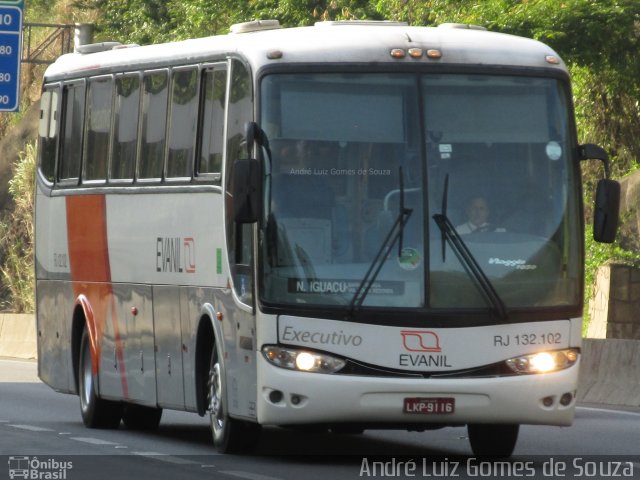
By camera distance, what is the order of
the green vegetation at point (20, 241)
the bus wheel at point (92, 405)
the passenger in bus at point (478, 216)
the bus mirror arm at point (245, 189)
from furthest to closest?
the green vegetation at point (20, 241), the bus wheel at point (92, 405), the passenger in bus at point (478, 216), the bus mirror arm at point (245, 189)

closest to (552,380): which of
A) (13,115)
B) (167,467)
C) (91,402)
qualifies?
(167,467)

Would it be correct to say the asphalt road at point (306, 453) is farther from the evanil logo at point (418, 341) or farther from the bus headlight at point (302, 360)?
the evanil logo at point (418, 341)

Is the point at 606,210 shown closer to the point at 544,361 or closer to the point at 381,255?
the point at 544,361

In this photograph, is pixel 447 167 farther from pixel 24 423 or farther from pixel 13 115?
pixel 13 115

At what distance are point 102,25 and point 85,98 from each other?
24.8m

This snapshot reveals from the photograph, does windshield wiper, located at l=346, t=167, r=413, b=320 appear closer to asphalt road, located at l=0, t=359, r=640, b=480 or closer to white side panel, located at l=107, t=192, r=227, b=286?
asphalt road, located at l=0, t=359, r=640, b=480

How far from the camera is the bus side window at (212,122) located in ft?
46.9

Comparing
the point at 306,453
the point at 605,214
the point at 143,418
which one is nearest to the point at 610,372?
the point at 143,418

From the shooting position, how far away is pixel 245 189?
508 inches

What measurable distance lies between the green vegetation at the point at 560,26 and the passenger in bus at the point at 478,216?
13427 mm

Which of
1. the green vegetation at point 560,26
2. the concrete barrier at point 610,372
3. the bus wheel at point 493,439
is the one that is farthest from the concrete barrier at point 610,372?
the green vegetation at point 560,26

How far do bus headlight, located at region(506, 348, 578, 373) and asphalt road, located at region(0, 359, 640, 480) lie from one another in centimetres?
71

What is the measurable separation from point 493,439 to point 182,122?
3623 millimetres

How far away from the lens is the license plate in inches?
502
